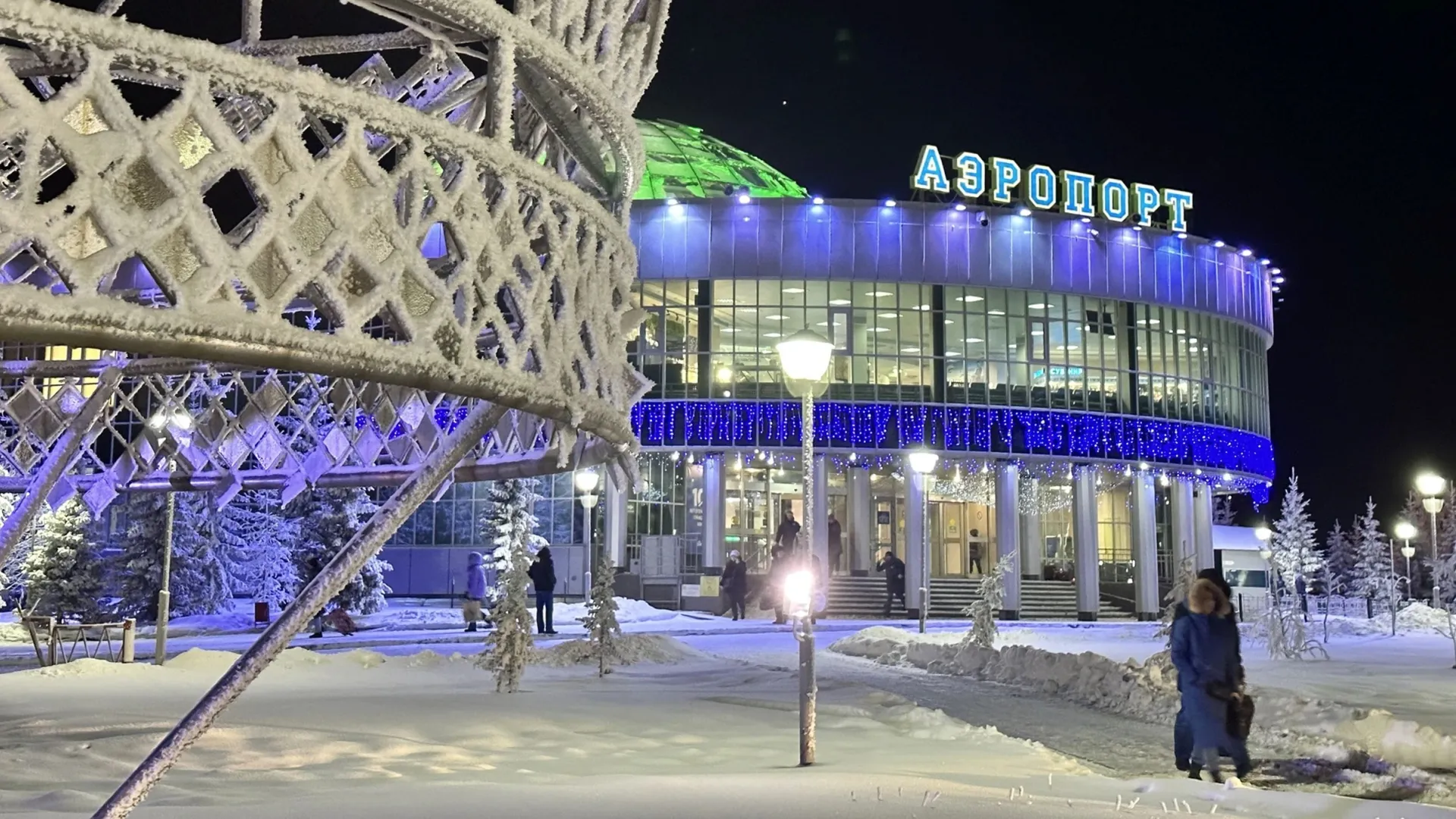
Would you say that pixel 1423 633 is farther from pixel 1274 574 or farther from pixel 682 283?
pixel 682 283

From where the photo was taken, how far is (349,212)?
4.24 metres

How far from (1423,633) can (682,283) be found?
26.7 m

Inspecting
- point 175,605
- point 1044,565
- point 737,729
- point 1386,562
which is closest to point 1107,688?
point 737,729

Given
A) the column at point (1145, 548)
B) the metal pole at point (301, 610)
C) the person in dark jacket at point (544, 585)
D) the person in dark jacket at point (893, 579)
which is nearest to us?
the metal pole at point (301, 610)

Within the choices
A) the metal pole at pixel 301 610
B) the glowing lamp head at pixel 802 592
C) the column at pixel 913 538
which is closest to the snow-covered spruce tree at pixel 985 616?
the glowing lamp head at pixel 802 592

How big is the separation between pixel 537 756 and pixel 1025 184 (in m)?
41.9

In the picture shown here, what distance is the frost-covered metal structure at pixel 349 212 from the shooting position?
3592 mm

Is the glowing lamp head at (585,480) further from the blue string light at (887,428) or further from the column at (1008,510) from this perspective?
the column at (1008,510)

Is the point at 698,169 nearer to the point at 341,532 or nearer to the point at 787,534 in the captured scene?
the point at 341,532

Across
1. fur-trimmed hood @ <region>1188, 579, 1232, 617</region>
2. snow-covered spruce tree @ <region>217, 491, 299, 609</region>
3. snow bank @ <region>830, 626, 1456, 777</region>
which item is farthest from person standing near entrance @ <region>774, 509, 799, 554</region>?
fur-trimmed hood @ <region>1188, 579, 1232, 617</region>

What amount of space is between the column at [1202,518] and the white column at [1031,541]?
8.81m

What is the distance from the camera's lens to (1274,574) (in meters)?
28.5

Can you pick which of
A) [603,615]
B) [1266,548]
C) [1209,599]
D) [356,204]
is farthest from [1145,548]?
[356,204]

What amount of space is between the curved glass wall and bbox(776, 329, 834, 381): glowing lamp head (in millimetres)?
35236
